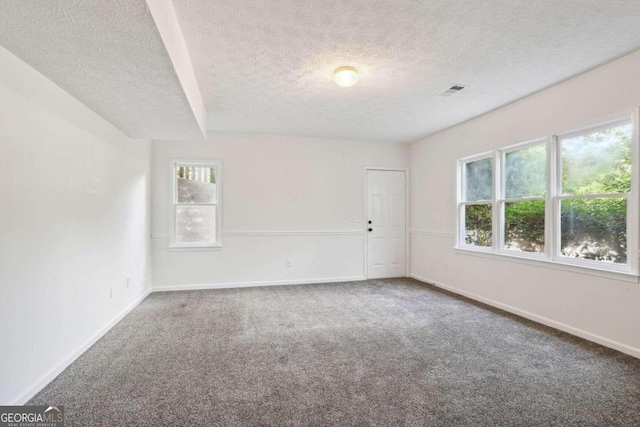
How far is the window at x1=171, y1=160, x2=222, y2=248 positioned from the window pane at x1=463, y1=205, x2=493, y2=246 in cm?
382

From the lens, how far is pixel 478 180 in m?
4.36

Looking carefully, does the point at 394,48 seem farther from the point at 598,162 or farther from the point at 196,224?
the point at 196,224

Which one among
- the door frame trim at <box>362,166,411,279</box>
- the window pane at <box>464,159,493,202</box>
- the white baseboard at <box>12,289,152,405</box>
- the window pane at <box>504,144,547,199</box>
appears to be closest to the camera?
the white baseboard at <box>12,289,152,405</box>

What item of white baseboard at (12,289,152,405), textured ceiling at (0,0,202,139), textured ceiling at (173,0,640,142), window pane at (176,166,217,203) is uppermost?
textured ceiling at (173,0,640,142)

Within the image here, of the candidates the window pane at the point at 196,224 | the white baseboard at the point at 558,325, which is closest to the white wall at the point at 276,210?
the window pane at the point at 196,224

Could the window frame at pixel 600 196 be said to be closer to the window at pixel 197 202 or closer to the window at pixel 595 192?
the window at pixel 595 192

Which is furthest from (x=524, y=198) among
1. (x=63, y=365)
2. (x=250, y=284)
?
(x=63, y=365)

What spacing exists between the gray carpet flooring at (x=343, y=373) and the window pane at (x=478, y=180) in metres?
1.64

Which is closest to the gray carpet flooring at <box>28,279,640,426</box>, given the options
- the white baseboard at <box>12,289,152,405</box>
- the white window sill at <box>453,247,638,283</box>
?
the white baseboard at <box>12,289,152,405</box>

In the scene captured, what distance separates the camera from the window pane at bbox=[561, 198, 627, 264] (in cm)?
271

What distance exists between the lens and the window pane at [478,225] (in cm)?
417

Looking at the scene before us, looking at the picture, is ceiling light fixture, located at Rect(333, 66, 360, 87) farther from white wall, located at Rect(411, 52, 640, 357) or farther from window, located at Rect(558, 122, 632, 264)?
window, located at Rect(558, 122, 632, 264)

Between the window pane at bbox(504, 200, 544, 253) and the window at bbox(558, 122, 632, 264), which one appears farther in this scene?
the window pane at bbox(504, 200, 544, 253)

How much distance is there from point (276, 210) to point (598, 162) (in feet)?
13.3
